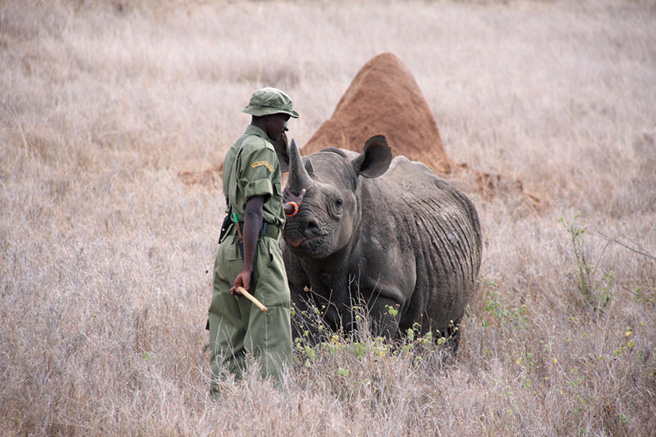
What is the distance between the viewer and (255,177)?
3.87 metres

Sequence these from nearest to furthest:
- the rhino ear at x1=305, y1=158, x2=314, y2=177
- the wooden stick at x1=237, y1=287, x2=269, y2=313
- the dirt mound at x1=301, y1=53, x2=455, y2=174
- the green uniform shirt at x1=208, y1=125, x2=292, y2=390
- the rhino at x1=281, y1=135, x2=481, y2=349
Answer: the wooden stick at x1=237, y1=287, x2=269, y2=313, the green uniform shirt at x1=208, y1=125, x2=292, y2=390, the rhino at x1=281, y1=135, x2=481, y2=349, the rhino ear at x1=305, y1=158, x2=314, y2=177, the dirt mound at x1=301, y1=53, x2=455, y2=174

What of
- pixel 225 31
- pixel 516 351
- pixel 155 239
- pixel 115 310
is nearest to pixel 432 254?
pixel 516 351

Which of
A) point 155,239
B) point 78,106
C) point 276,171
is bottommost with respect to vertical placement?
point 155,239

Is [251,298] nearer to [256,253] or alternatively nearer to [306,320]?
[256,253]

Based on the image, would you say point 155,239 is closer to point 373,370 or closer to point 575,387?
point 373,370

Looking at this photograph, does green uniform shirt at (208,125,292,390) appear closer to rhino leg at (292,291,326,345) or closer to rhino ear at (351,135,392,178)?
rhino leg at (292,291,326,345)

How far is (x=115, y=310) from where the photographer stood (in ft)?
17.8

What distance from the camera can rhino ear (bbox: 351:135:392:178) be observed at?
4.91 metres

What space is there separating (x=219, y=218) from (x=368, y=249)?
144 inches

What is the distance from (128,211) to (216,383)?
4.49 metres

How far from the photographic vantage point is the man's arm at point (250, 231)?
3.83 meters

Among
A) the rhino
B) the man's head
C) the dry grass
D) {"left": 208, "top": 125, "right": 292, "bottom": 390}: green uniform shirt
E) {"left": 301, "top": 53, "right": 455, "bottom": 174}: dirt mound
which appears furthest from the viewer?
{"left": 301, "top": 53, "right": 455, "bottom": 174}: dirt mound

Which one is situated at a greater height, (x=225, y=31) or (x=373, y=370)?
(x=225, y=31)

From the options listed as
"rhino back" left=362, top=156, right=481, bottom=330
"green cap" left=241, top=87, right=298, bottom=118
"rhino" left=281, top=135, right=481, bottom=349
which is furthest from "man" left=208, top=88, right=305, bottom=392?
"rhino back" left=362, top=156, right=481, bottom=330
